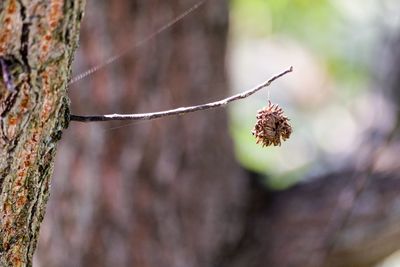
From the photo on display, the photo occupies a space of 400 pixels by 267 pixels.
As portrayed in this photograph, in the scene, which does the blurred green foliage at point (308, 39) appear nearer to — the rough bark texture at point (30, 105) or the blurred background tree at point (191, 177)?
the blurred background tree at point (191, 177)

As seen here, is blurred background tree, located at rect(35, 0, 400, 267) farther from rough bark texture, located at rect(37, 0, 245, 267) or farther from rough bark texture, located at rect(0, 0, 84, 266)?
rough bark texture, located at rect(0, 0, 84, 266)

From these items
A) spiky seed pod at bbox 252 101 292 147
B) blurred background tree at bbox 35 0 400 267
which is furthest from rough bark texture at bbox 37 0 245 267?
spiky seed pod at bbox 252 101 292 147

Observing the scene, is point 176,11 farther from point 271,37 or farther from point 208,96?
point 271,37

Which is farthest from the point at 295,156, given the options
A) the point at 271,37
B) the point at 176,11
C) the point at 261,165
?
the point at 176,11

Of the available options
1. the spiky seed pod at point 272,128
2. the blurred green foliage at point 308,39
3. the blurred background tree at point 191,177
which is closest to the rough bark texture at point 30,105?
the spiky seed pod at point 272,128

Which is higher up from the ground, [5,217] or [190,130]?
[190,130]

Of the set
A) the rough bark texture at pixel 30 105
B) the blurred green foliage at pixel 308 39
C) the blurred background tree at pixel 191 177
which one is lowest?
the rough bark texture at pixel 30 105

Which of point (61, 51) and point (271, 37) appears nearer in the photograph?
point (61, 51)

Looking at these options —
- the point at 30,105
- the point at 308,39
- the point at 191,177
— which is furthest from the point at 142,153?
the point at 308,39
